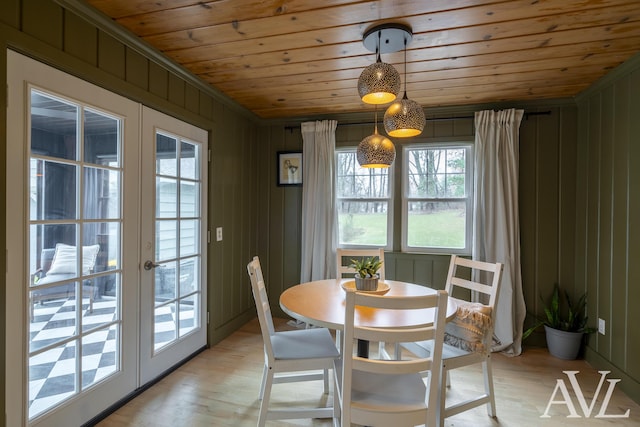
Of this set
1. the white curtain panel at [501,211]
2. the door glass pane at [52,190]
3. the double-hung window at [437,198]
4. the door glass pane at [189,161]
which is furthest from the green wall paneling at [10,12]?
the white curtain panel at [501,211]

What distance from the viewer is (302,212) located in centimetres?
375

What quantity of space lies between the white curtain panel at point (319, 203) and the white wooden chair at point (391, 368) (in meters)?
2.10

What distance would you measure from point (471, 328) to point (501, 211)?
1.59 meters

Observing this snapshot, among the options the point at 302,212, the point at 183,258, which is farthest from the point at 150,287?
the point at 302,212

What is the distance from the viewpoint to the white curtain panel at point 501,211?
308 cm

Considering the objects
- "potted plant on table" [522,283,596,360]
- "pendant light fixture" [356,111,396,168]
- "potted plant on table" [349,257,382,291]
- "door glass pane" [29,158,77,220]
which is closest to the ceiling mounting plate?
"pendant light fixture" [356,111,396,168]

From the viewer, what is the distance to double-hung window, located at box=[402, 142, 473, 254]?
3.41m

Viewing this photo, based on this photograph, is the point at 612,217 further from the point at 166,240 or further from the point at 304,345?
the point at 166,240

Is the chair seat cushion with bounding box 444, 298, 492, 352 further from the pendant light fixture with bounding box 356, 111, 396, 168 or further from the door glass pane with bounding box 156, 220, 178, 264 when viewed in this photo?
the door glass pane with bounding box 156, 220, 178, 264

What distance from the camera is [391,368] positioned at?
54.4 inches

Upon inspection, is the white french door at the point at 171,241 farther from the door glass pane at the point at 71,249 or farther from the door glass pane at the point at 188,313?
the door glass pane at the point at 71,249

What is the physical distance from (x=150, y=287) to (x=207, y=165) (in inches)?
46.4

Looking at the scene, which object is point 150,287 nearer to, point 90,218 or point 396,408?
point 90,218

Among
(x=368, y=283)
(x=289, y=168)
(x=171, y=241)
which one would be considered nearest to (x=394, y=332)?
(x=368, y=283)
